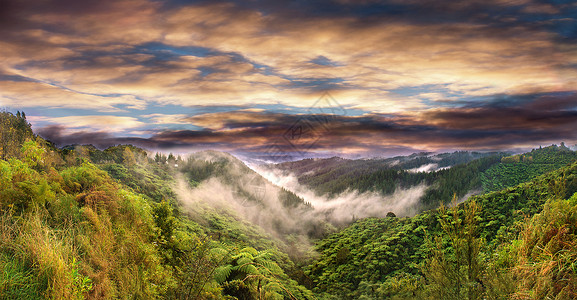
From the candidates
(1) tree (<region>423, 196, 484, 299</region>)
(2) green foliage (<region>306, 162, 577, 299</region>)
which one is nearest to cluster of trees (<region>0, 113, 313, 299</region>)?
(1) tree (<region>423, 196, 484, 299</region>)

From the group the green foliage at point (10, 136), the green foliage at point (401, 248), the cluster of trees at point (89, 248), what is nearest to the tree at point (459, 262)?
the cluster of trees at point (89, 248)

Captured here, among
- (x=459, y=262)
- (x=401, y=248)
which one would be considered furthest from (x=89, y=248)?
(x=401, y=248)

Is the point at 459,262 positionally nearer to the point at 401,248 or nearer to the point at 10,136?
the point at 10,136

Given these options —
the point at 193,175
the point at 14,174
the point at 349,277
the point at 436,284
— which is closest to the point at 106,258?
the point at 14,174

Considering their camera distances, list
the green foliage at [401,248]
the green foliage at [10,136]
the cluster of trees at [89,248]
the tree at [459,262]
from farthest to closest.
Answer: the green foliage at [401,248] → the green foliage at [10,136] → the tree at [459,262] → the cluster of trees at [89,248]

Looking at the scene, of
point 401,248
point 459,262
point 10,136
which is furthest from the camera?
point 401,248

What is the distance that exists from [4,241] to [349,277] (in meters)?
66.4

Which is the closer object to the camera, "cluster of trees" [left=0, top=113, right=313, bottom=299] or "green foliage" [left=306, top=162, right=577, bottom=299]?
"cluster of trees" [left=0, top=113, right=313, bottom=299]

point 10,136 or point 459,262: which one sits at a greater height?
A: point 10,136

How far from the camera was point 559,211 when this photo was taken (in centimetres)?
595

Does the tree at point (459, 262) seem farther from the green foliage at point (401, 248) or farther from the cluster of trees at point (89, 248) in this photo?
the green foliage at point (401, 248)

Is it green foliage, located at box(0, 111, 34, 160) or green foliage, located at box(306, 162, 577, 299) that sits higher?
green foliage, located at box(0, 111, 34, 160)

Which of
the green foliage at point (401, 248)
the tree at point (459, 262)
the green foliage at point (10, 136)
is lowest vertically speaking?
the green foliage at point (401, 248)

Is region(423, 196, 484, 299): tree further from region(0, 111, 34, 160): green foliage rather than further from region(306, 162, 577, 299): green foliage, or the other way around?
region(306, 162, 577, 299): green foliage
